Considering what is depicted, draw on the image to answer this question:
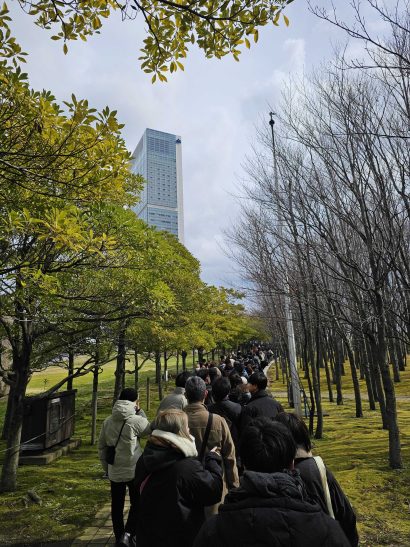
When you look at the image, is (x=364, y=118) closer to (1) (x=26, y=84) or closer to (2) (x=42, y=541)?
(1) (x=26, y=84)

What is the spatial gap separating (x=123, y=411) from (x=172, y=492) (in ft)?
7.59

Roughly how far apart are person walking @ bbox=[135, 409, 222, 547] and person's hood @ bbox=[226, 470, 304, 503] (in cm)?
104

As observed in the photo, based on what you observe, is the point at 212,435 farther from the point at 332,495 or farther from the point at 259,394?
the point at 259,394

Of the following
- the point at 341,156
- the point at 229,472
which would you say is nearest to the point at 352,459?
the point at 229,472

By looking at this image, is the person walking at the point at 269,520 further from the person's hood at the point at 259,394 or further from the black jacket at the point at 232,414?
the person's hood at the point at 259,394

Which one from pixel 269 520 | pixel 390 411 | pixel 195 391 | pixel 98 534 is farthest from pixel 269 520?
pixel 390 411

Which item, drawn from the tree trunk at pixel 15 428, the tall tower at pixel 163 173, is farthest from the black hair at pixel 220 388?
the tall tower at pixel 163 173

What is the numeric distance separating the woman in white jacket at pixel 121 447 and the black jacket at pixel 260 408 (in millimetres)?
1215

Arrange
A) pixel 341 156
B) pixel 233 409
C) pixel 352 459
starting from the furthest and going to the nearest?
1. pixel 352 459
2. pixel 341 156
3. pixel 233 409

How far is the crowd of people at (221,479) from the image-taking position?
1.52 metres

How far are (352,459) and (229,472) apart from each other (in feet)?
17.6

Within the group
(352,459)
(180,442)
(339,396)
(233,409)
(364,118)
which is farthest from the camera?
(339,396)

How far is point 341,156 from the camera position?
734 cm

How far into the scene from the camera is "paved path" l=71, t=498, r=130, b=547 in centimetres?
479
